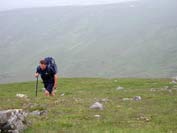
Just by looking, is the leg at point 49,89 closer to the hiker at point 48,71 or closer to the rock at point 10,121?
the hiker at point 48,71

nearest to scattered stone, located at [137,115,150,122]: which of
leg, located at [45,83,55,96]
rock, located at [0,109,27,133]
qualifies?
rock, located at [0,109,27,133]

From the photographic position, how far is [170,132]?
14180mm

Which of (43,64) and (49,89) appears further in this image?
(49,89)

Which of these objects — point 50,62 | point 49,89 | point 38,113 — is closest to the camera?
point 38,113

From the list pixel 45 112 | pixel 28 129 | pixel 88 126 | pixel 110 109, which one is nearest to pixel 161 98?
pixel 110 109

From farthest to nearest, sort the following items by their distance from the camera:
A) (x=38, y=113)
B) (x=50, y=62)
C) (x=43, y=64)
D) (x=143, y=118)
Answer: (x=50, y=62) < (x=43, y=64) < (x=38, y=113) < (x=143, y=118)

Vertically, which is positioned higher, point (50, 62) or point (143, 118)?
point (50, 62)

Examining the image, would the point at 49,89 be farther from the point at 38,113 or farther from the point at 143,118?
the point at 143,118

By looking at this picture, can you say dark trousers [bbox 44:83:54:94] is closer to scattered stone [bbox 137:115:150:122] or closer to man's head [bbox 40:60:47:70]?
man's head [bbox 40:60:47:70]

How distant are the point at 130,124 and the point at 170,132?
79.9 inches

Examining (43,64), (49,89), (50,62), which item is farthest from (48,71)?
(49,89)

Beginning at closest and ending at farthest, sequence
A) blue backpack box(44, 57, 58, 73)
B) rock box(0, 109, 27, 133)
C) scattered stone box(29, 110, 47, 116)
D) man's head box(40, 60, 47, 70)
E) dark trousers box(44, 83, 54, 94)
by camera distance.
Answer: rock box(0, 109, 27, 133)
scattered stone box(29, 110, 47, 116)
man's head box(40, 60, 47, 70)
blue backpack box(44, 57, 58, 73)
dark trousers box(44, 83, 54, 94)

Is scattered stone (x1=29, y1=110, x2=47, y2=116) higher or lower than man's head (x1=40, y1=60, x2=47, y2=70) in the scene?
lower

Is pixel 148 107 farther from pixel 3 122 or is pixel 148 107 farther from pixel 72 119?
pixel 3 122
